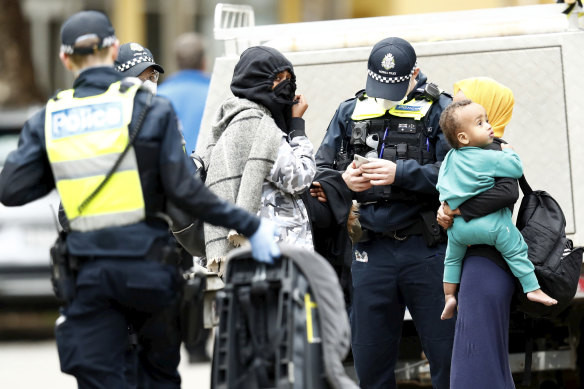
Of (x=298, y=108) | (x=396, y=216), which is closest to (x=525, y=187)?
(x=396, y=216)

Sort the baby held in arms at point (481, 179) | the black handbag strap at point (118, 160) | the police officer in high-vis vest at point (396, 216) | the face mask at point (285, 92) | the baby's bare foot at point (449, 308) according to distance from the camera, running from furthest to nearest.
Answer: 1. the police officer in high-vis vest at point (396, 216)
2. the face mask at point (285, 92)
3. the baby's bare foot at point (449, 308)
4. the baby held in arms at point (481, 179)
5. the black handbag strap at point (118, 160)

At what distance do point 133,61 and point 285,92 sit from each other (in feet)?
3.74

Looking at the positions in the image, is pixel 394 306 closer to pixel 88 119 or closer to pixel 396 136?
pixel 396 136

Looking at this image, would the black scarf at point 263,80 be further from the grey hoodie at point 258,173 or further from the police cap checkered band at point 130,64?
the police cap checkered band at point 130,64

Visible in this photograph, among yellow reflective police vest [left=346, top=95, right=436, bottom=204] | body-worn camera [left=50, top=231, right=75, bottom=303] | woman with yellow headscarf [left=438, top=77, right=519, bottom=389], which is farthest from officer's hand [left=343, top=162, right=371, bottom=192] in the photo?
body-worn camera [left=50, top=231, right=75, bottom=303]

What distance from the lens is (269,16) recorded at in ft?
83.1

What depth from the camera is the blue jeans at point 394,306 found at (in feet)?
21.7

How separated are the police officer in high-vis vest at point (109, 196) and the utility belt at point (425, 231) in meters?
1.36

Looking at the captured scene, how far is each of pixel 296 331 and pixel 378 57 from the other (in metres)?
1.85

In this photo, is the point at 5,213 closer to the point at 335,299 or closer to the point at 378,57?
the point at 378,57

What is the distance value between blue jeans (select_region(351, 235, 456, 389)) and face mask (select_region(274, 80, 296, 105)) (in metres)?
0.82

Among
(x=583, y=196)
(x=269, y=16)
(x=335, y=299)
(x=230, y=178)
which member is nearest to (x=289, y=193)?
(x=230, y=178)

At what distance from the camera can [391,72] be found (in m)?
6.56

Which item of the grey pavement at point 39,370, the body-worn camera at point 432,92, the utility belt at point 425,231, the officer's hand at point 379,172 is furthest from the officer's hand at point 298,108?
the grey pavement at point 39,370
